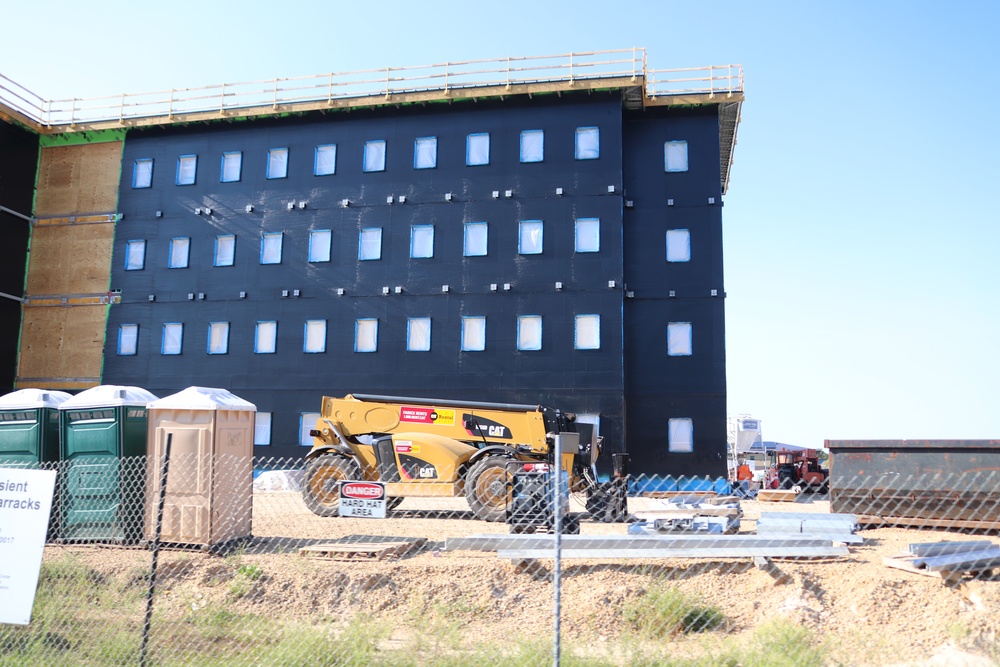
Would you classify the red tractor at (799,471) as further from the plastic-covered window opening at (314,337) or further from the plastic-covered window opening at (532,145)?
the plastic-covered window opening at (314,337)

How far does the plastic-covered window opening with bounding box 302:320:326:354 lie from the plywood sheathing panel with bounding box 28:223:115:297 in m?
8.39

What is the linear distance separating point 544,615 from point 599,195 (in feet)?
63.1

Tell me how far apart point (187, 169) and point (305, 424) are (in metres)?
10.6

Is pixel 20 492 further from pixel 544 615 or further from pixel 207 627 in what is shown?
pixel 544 615

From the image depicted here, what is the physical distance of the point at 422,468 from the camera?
1675 cm

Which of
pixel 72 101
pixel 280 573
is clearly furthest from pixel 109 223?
pixel 280 573

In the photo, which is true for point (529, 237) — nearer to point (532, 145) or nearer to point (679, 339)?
point (532, 145)

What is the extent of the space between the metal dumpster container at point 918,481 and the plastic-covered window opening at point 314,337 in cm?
1854

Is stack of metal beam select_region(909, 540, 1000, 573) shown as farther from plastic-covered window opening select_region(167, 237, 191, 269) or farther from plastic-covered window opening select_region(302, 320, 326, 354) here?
plastic-covered window opening select_region(167, 237, 191, 269)

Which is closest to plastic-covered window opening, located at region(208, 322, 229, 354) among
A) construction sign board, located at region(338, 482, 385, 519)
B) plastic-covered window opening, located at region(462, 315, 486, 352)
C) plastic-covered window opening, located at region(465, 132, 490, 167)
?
plastic-covered window opening, located at region(462, 315, 486, 352)

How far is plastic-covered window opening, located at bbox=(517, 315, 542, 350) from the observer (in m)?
26.6

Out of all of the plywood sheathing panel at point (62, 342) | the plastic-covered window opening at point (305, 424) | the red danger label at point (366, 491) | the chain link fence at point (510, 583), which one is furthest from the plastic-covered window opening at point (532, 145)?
the red danger label at point (366, 491)

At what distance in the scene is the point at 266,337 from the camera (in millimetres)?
28719

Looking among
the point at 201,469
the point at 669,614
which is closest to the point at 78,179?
the point at 201,469
